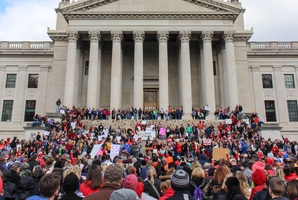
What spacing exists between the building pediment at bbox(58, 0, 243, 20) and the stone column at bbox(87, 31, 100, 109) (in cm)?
312

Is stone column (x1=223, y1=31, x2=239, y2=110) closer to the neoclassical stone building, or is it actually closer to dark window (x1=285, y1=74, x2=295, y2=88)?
the neoclassical stone building

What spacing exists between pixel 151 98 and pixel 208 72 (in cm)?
1052

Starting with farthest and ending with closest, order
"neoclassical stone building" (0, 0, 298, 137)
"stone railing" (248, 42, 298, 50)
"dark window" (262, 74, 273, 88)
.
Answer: "stone railing" (248, 42, 298, 50) → "dark window" (262, 74, 273, 88) → "neoclassical stone building" (0, 0, 298, 137)

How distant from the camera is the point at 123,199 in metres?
4.16

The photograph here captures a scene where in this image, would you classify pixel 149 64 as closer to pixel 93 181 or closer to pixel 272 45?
pixel 272 45

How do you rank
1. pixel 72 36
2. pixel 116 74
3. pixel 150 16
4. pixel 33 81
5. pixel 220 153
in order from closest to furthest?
1. pixel 220 153
2. pixel 116 74
3. pixel 72 36
4. pixel 150 16
5. pixel 33 81

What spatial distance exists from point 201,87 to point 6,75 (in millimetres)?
32194

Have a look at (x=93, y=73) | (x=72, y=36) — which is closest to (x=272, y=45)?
(x=93, y=73)

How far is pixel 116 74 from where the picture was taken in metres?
37.6

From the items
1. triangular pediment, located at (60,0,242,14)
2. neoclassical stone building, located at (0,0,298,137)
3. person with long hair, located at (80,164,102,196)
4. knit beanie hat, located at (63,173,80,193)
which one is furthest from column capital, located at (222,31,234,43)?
knit beanie hat, located at (63,173,80,193)

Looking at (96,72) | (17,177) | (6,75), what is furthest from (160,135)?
(6,75)

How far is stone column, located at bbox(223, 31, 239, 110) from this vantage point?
3741 centimetres

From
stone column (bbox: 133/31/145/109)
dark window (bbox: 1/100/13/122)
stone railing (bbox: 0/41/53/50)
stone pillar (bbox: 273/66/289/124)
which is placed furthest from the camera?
stone railing (bbox: 0/41/53/50)

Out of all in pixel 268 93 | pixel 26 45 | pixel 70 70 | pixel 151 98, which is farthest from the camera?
pixel 26 45
